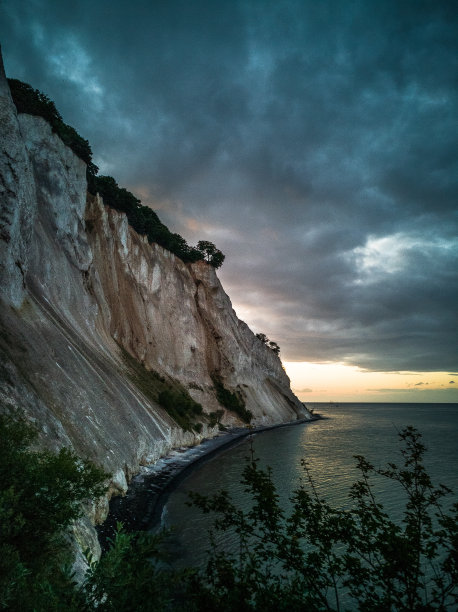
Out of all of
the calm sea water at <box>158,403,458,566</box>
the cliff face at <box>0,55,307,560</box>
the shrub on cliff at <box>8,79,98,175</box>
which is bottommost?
the calm sea water at <box>158,403,458,566</box>

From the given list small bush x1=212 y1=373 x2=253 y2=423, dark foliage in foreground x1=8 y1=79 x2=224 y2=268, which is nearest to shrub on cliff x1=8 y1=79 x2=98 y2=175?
dark foliage in foreground x1=8 y1=79 x2=224 y2=268

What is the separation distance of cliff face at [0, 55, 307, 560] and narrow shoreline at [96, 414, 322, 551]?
989mm

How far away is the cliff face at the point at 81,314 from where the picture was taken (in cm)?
1492

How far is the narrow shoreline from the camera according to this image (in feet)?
46.2

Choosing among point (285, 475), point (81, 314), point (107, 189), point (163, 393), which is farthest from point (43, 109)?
point (285, 475)

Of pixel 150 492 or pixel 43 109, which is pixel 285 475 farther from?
pixel 43 109

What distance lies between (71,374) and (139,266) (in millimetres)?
28584

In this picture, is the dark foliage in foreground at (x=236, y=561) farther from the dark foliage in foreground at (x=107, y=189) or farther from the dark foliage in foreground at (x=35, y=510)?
the dark foliage in foreground at (x=107, y=189)

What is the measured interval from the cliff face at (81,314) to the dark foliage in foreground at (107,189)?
1434mm

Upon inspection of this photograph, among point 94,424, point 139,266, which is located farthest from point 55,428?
point 139,266

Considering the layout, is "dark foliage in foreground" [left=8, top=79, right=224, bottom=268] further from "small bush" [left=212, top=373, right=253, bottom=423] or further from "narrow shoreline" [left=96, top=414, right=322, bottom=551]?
"narrow shoreline" [left=96, top=414, right=322, bottom=551]

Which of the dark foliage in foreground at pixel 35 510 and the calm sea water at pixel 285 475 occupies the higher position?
the dark foliage in foreground at pixel 35 510

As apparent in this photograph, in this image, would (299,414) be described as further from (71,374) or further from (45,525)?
(45,525)

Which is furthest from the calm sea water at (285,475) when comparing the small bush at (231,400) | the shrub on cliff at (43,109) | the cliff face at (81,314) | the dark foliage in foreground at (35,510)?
the shrub on cliff at (43,109)
